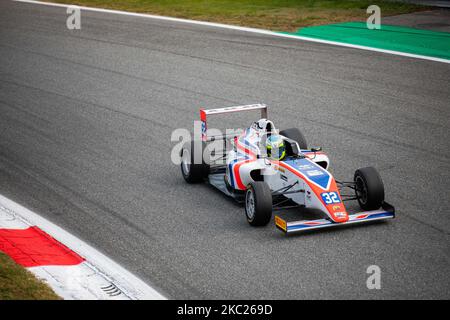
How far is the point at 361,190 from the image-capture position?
31.6 feet

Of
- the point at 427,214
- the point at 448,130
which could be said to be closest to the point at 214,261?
the point at 427,214

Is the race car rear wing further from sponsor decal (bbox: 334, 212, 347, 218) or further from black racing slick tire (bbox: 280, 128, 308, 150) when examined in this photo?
sponsor decal (bbox: 334, 212, 347, 218)

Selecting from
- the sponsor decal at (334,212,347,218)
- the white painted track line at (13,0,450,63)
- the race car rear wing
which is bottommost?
the sponsor decal at (334,212,347,218)

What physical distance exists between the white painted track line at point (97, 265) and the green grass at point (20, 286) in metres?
0.23

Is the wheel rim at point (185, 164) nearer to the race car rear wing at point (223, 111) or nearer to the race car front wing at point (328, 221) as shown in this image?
the race car rear wing at point (223, 111)

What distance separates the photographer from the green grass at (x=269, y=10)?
2272cm

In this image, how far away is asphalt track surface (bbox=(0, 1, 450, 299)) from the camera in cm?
823

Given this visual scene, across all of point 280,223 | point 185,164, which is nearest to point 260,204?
point 280,223

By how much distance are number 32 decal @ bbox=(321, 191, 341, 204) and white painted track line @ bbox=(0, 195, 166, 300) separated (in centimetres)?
263

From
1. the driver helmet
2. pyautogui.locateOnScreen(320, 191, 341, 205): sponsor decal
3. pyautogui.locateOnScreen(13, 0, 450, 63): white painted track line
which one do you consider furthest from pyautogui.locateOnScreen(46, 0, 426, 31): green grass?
pyautogui.locateOnScreen(320, 191, 341, 205): sponsor decal

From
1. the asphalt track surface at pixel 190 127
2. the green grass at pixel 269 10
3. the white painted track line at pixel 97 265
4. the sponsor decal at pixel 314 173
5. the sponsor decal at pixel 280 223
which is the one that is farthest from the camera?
the green grass at pixel 269 10

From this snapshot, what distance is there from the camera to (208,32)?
2216cm

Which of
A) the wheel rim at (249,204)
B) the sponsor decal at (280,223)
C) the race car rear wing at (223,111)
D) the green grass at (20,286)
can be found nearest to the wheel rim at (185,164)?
the race car rear wing at (223,111)
